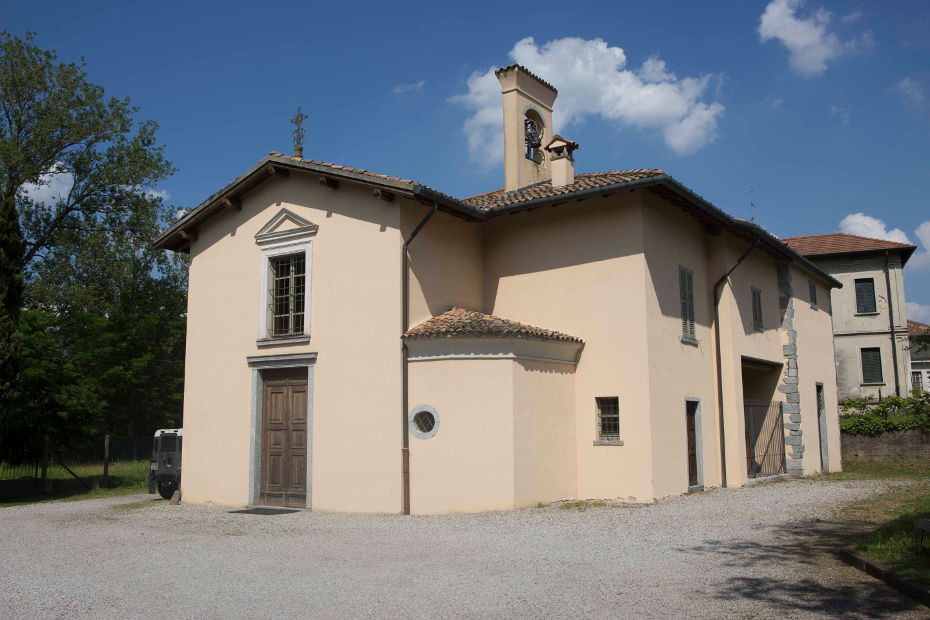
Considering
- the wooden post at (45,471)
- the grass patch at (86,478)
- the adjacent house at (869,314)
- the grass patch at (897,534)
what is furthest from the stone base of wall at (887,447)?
the wooden post at (45,471)

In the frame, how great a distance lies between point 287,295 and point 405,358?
3.32m

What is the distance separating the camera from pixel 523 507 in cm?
1248

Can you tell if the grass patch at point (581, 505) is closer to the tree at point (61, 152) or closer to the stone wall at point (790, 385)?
the stone wall at point (790, 385)

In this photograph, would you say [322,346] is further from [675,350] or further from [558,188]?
[675,350]

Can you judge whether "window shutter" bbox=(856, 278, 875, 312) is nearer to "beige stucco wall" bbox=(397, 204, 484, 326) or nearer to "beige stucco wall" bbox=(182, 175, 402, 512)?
"beige stucco wall" bbox=(397, 204, 484, 326)

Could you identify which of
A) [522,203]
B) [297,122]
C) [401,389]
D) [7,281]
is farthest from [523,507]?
[7,281]

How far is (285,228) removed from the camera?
14781 millimetres

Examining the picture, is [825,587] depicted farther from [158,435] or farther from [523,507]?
[158,435]

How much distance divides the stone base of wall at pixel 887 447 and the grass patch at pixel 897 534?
11412 millimetres

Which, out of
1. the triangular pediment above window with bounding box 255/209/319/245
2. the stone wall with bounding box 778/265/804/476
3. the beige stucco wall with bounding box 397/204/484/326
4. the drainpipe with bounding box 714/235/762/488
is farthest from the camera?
the stone wall with bounding box 778/265/804/476

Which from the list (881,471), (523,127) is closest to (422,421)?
(523,127)

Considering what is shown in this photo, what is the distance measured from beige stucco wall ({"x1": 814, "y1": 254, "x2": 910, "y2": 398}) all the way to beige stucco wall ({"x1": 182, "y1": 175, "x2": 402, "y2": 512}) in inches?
950

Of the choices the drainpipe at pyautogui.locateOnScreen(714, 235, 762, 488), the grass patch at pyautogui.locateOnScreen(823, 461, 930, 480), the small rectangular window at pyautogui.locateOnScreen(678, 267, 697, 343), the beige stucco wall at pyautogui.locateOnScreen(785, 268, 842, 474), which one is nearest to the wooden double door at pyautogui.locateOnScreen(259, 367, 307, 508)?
the small rectangular window at pyautogui.locateOnScreen(678, 267, 697, 343)

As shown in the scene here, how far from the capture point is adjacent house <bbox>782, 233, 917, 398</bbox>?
3078cm
